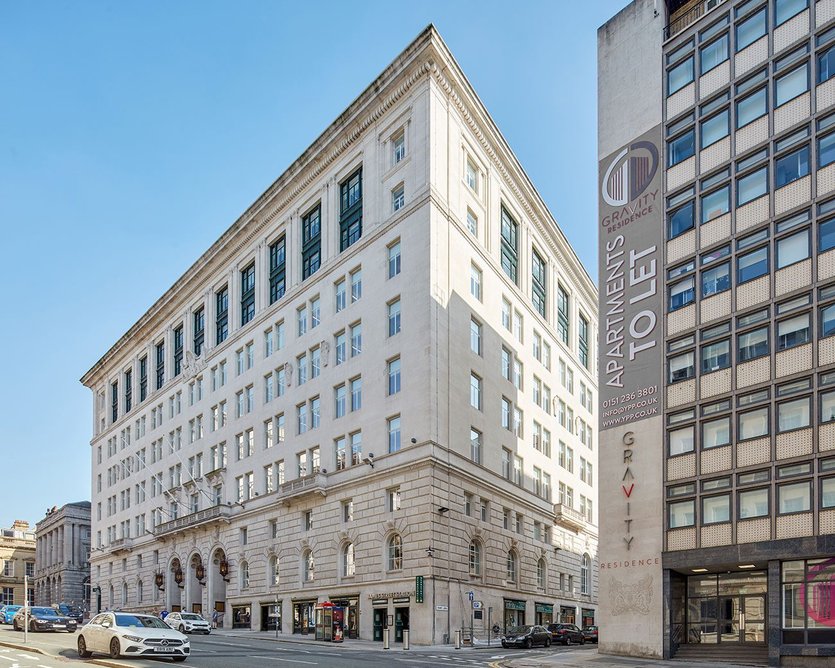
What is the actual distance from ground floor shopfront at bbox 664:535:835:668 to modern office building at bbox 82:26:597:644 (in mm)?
15715

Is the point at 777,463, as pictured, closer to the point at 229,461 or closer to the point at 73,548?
the point at 229,461

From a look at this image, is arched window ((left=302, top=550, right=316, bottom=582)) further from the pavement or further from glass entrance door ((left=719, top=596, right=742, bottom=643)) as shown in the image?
glass entrance door ((left=719, top=596, right=742, bottom=643))

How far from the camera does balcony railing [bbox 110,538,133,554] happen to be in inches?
3725

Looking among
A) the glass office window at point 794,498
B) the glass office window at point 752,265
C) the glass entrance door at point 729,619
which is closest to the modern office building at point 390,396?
the glass entrance door at point 729,619

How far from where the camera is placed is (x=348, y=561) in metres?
57.3

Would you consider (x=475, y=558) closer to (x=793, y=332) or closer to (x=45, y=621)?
(x=45, y=621)

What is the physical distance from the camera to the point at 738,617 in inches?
1479

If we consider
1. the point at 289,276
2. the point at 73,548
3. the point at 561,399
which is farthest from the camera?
the point at 73,548

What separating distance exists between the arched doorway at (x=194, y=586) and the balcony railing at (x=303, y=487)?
A: 20.6 meters

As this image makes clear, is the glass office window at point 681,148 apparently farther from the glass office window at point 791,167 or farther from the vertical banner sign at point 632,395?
the glass office window at point 791,167

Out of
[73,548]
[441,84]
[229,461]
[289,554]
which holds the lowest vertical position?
[73,548]

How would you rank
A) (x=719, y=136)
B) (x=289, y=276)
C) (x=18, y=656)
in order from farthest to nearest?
(x=289, y=276), (x=719, y=136), (x=18, y=656)

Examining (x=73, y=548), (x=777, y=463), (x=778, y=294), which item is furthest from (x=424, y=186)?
(x=73, y=548)

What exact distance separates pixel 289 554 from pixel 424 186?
27842mm
